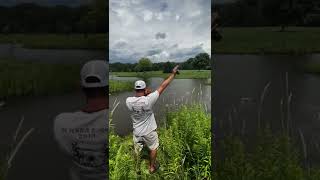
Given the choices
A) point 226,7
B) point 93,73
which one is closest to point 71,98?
point 93,73

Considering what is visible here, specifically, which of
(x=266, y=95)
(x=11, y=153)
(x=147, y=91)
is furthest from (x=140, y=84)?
(x=11, y=153)

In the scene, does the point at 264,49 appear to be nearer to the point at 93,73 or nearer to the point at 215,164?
the point at 215,164

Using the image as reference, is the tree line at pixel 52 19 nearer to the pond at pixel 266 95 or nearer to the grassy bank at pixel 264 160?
the pond at pixel 266 95

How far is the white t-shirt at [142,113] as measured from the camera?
4234mm

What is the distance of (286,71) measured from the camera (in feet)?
13.7

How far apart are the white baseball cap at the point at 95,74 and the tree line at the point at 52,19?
10.7 inches

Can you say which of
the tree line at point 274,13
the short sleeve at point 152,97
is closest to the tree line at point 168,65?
the short sleeve at point 152,97

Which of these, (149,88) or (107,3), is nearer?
(107,3)

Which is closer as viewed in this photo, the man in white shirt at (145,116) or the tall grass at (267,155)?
the tall grass at (267,155)

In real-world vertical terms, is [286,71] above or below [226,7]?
below

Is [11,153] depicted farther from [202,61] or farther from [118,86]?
[202,61]

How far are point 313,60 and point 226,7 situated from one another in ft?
2.78

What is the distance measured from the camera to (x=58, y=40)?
4113mm

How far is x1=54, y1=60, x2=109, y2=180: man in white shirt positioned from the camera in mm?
4082
